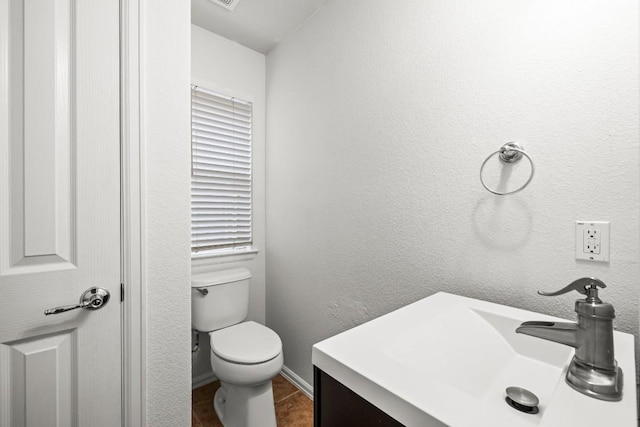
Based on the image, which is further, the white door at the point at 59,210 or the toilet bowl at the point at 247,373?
the toilet bowl at the point at 247,373

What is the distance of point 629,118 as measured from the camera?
0.75 meters

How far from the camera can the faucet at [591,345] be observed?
0.47 meters

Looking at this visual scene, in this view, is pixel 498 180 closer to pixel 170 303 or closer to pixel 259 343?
pixel 170 303

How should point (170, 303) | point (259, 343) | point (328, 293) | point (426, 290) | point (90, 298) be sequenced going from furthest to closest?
point (328, 293)
point (259, 343)
point (426, 290)
point (170, 303)
point (90, 298)

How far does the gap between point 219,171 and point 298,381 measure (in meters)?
1.52

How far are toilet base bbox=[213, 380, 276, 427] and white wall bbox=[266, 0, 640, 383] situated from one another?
391 mm

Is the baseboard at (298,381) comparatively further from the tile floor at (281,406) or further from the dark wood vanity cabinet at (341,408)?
the dark wood vanity cabinet at (341,408)

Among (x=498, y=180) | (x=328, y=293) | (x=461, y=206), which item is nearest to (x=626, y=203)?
(x=498, y=180)

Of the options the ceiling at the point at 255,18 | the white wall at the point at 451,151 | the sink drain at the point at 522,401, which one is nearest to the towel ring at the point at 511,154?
the white wall at the point at 451,151

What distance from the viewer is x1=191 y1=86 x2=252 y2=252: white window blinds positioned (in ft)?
6.15

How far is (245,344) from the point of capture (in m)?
1.51

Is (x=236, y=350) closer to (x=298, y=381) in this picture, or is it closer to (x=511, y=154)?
(x=298, y=381)

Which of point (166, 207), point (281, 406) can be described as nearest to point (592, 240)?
point (166, 207)

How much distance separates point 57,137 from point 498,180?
55.6 inches
